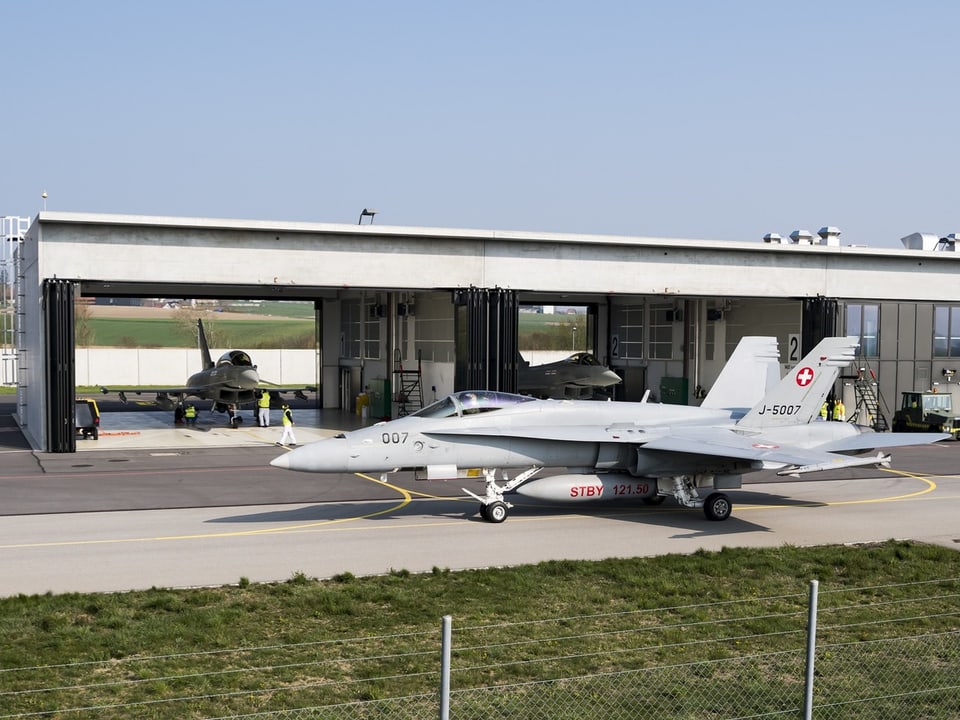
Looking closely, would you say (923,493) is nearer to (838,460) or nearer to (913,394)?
(838,460)

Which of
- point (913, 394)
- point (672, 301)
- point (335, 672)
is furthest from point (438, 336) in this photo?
point (335, 672)

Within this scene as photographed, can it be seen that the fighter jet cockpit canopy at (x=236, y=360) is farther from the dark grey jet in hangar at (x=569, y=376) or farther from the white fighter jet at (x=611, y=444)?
the white fighter jet at (x=611, y=444)

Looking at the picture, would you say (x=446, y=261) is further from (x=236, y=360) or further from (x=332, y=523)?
(x=332, y=523)

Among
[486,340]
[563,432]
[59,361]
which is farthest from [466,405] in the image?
[59,361]

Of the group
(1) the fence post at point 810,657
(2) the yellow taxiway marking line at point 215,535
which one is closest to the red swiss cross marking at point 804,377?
(2) the yellow taxiway marking line at point 215,535

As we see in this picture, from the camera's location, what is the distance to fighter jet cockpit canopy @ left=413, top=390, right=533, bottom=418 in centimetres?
1988

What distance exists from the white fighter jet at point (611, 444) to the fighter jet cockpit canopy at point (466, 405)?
2cm

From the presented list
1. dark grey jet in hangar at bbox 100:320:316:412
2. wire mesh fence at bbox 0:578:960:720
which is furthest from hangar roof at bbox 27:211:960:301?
wire mesh fence at bbox 0:578:960:720

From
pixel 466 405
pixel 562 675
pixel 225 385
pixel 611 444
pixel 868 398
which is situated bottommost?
pixel 562 675

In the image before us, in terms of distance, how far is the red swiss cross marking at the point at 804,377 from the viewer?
2222cm

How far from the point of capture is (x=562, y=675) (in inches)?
403

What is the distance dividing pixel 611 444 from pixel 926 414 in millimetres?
23981

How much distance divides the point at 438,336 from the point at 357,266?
30.3ft

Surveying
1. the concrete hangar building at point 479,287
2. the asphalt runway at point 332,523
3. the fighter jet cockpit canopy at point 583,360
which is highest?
the concrete hangar building at point 479,287
